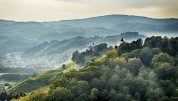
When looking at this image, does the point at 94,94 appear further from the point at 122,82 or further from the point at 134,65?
the point at 134,65

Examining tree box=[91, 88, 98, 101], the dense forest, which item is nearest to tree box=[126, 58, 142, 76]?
the dense forest

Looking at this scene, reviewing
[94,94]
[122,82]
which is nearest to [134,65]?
[122,82]

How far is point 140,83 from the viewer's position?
155 m

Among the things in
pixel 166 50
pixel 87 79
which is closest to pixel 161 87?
pixel 87 79

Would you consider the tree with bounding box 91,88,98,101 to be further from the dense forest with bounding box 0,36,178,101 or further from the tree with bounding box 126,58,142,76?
the tree with bounding box 126,58,142,76

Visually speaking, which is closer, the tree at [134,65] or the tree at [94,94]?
the tree at [94,94]

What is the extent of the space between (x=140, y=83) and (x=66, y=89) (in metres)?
29.8

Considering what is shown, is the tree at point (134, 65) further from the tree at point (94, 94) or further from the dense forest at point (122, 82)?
the tree at point (94, 94)

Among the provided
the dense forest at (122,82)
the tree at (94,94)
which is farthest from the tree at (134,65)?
the tree at (94,94)

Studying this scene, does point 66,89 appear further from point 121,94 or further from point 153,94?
point 153,94

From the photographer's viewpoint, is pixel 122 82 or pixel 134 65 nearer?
pixel 122 82

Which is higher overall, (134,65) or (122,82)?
(134,65)

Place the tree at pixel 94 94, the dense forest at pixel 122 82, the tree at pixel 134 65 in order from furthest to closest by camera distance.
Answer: the tree at pixel 134 65 < the dense forest at pixel 122 82 < the tree at pixel 94 94

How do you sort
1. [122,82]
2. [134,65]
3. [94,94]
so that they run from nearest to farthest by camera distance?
Answer: [94,94]
[122,82]
[134,65]
